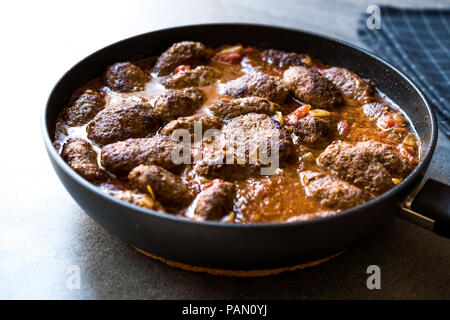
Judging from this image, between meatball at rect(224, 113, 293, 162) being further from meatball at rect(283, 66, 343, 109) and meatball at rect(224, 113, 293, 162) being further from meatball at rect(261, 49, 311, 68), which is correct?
meatball at rect(261, 49, 311, 68)

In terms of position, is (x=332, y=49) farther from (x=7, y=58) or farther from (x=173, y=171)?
(x=7, y=58)

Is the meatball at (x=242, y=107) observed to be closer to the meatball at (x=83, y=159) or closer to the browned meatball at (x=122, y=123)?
the browned meatball at (x=122, y=123)

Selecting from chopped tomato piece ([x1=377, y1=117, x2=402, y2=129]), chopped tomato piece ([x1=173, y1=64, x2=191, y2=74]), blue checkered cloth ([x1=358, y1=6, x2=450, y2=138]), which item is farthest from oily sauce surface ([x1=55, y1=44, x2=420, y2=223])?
blue checkered cloth ([x1=358, y1=6, x2=450, y2=138])

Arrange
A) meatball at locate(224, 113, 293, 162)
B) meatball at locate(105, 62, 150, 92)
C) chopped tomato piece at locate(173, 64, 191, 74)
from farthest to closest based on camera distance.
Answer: chopped tomato piece at locate(173, 64, 191, 74) → meatball at locate(105, 62, 150, 92) → meatball at locate(224, 113, 293, 162)

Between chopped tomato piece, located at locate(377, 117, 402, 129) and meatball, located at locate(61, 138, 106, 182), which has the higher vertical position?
chopped tomato piece, located at locate(377, 117, 402, 129)

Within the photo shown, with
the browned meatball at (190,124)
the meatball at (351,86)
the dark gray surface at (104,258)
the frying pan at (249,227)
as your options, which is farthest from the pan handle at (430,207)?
the browned meatball at (190,124)

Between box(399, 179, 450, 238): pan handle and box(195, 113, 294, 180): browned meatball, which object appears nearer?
box(399, 179, 450, 238): pan handle

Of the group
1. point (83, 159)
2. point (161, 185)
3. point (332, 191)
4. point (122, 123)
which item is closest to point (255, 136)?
point (332, 191)
